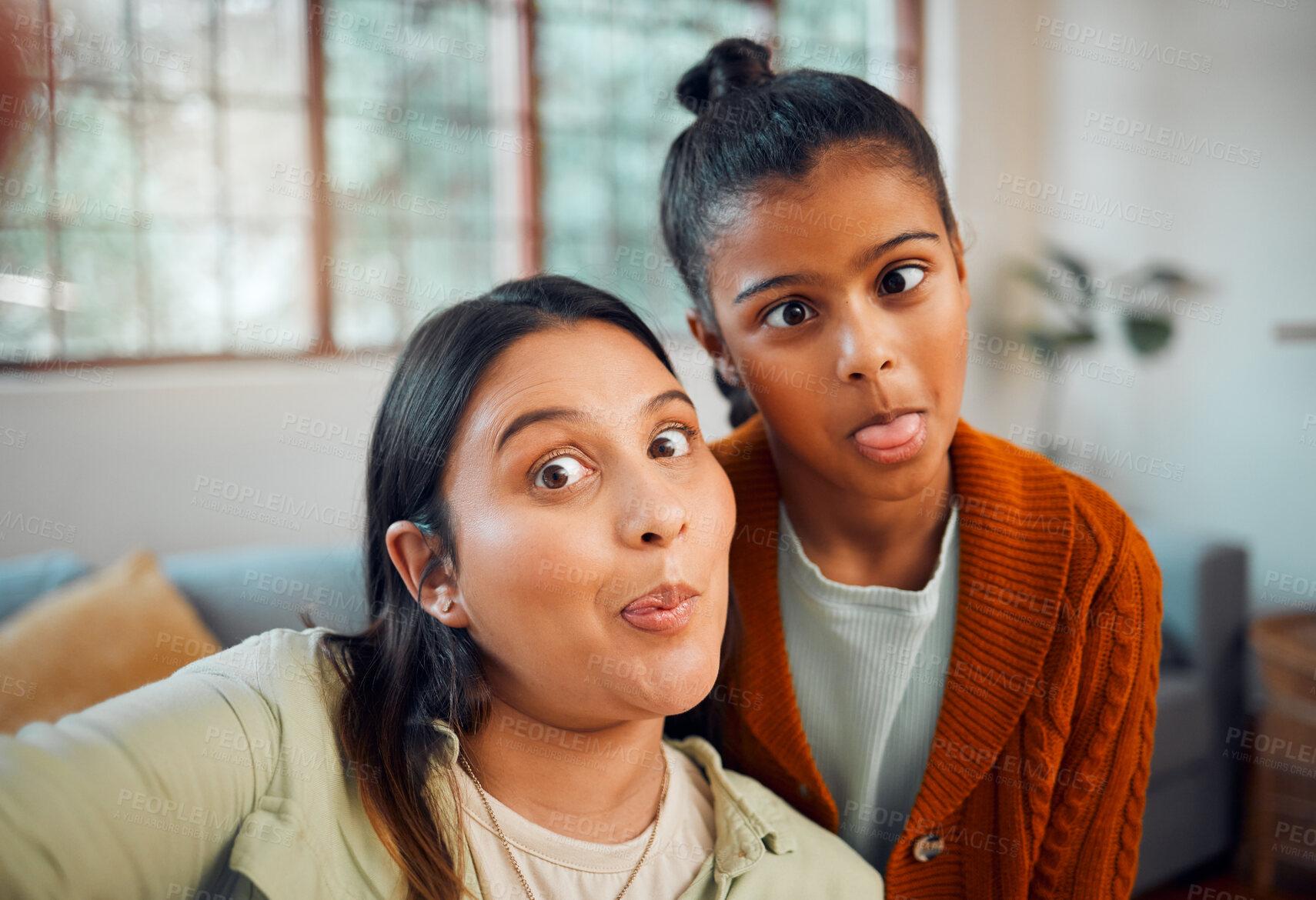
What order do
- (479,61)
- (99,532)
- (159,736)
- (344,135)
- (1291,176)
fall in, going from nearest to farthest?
(159,736), (99,532), (1291,176), (344,135), (479,61)

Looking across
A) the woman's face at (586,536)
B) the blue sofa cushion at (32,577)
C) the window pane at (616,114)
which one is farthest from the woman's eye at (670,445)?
the window pane at (616,114)

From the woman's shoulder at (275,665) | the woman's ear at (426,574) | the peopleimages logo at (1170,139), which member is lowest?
the woman's shoulder at (275,665)

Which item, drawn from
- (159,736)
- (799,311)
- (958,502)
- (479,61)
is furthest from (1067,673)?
(479,61)

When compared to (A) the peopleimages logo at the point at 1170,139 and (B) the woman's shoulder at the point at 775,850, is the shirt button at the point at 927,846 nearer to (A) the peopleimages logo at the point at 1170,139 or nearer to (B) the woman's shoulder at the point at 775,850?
(B) the woman's shoulder at the point at 775,850

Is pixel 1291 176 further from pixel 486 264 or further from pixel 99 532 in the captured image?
pixel 99 532

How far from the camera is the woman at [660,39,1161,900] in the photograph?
3.13 feet

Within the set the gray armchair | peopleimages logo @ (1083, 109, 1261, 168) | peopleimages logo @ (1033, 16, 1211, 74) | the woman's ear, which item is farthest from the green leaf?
the woman's ear

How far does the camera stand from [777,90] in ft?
3.41

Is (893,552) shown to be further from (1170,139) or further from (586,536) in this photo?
(1170,139)

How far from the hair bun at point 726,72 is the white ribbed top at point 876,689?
58cm

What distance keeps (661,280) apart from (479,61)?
112cm

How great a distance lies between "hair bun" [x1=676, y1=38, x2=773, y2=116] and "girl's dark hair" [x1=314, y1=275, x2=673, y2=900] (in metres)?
0.35

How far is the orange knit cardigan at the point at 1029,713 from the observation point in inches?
39.3

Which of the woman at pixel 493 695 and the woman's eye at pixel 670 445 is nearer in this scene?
the woman at pixel 493 695
